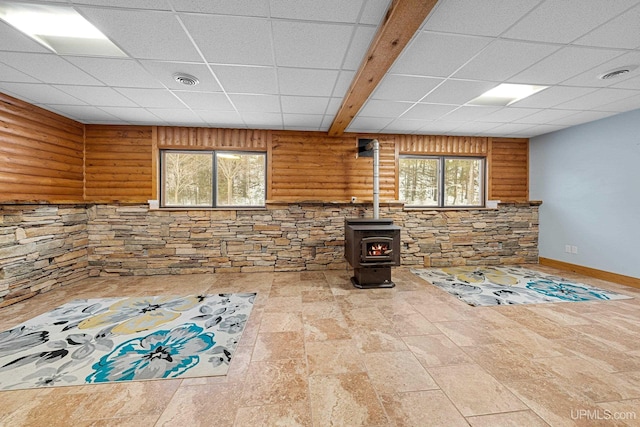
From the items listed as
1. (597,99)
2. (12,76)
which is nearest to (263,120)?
(12,76)

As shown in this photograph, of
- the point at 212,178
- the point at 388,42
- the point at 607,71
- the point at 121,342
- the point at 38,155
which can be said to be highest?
the point at 607,71

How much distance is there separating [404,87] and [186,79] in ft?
8.02

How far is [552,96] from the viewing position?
10.1ft

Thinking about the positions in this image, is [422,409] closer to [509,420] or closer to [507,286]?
[509,420]

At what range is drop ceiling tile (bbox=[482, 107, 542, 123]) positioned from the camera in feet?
11.5

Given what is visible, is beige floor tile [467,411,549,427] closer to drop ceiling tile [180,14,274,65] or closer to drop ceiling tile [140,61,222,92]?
drop ceiling tile [180,14,274,65]

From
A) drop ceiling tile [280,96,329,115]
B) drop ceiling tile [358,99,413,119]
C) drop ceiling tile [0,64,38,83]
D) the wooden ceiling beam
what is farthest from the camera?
drop ceiling tile [358,99,413,119]

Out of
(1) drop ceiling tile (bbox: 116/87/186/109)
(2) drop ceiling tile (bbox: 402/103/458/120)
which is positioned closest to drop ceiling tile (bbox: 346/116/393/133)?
(2) drop ceiling tile (bbox: 402/103/458/120)

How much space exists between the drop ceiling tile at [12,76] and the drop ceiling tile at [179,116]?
1125mm

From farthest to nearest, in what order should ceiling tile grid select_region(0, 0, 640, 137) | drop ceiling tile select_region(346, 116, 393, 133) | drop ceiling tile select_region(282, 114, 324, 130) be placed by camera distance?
1. drop ceiling tile select_region(346, 116, 393, 133)
2. drop ceiling tile select_region(282, 114, 324, 130)
3. ceiling tile grid select_region(0, 0, 640, 137)

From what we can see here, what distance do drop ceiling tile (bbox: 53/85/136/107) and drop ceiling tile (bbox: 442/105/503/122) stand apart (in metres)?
4.55

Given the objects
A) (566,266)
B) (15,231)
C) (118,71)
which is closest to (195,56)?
(118,71)

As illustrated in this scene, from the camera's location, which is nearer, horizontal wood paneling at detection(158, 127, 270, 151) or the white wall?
the white wall

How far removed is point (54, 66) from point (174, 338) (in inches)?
114
